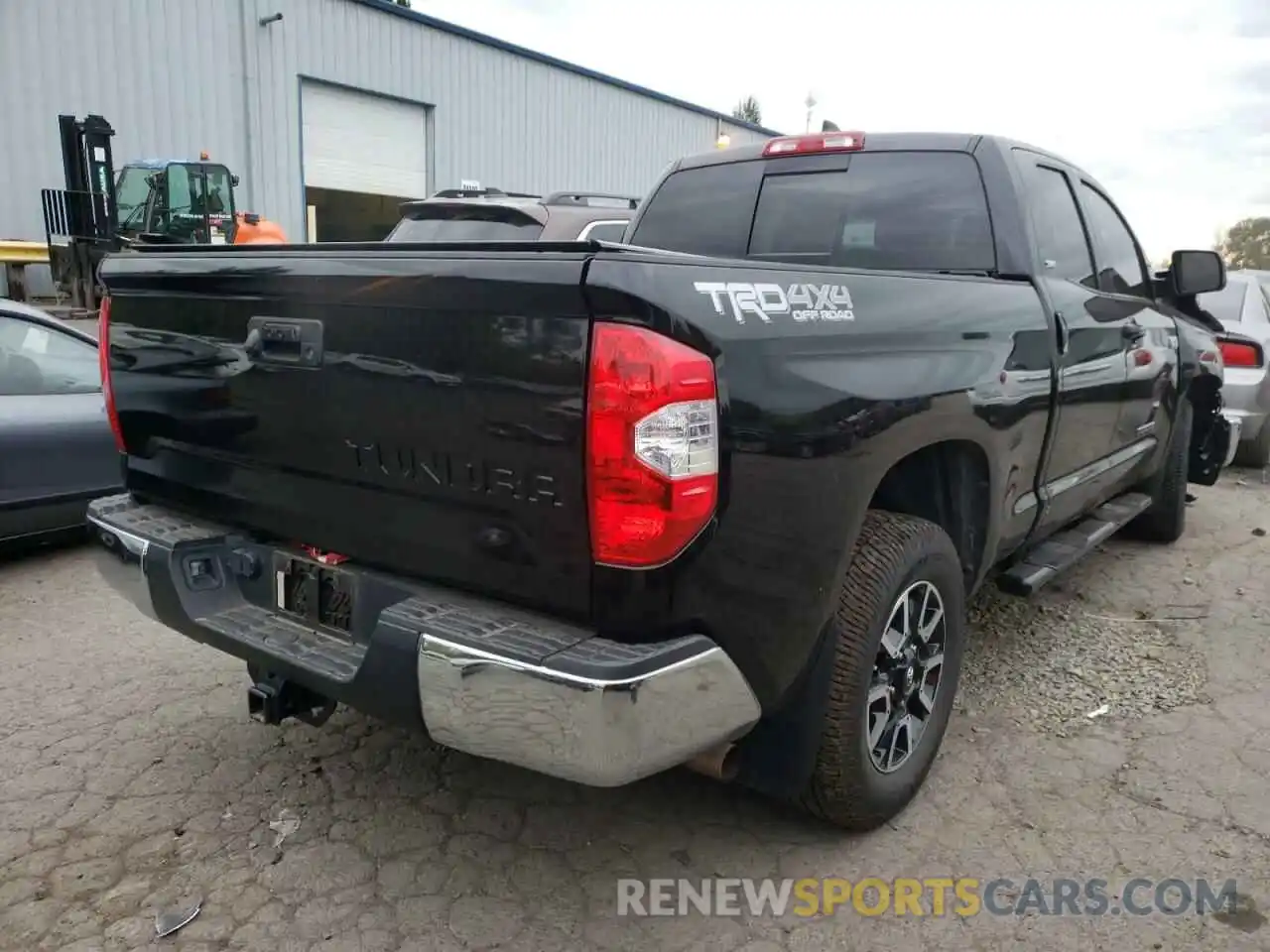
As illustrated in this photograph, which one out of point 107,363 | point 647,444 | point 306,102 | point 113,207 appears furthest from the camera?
point 306,102

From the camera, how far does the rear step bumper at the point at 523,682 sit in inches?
74.0

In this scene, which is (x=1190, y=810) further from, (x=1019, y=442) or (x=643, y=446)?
(x=643, y=446)

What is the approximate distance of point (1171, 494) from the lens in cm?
551

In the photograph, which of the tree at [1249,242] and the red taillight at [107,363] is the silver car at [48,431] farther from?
the tree at [1249,242]

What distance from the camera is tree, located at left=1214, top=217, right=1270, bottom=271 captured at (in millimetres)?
54000

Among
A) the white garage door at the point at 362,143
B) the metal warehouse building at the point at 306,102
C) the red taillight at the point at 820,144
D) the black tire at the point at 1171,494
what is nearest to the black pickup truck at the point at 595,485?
the red taillight at the point at 820,144

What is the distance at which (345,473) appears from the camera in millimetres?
2352

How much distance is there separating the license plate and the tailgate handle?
0.50 m

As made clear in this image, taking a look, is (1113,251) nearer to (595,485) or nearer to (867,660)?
(867,660)

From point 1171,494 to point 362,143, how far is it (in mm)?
19201

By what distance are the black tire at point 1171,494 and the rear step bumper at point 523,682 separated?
4.18 m

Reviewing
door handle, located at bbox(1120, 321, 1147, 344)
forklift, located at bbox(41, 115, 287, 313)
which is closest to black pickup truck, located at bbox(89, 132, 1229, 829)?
door handle, located at bbox(1120, 321, 1147, 344)

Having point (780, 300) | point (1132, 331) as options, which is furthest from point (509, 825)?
point (1132, 331)

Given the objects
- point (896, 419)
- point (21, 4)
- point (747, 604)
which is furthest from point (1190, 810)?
point (21, 4)
